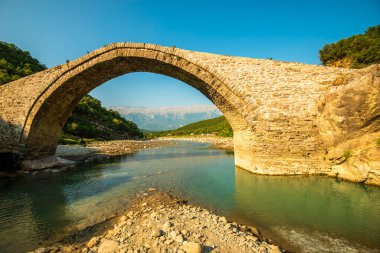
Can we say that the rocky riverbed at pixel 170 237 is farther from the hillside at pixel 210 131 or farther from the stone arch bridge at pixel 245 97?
the hillside at pixel 210 131

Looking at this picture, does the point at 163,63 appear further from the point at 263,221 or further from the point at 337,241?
the point at 337,241

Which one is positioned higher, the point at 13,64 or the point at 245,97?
the point at 13,64

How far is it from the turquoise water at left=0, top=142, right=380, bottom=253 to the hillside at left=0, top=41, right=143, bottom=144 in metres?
18.8

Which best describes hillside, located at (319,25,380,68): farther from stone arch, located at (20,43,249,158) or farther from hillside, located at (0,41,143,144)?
hillside, located at (0,41,143,144)

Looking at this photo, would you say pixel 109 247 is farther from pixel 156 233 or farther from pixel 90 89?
pixel 90 89

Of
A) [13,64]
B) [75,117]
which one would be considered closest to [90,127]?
[75,117]

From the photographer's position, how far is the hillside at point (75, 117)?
26953 mm

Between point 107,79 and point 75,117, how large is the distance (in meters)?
25.4

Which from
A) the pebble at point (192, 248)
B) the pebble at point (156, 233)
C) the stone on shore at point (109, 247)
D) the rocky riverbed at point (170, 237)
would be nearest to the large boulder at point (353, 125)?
the rocky riverbed at point (170, 237)

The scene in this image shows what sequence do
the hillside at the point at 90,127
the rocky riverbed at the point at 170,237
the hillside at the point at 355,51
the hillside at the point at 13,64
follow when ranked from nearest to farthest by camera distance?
the rocky riverbed at the point at 170,237 < the hillside at the point at 355,51 < the hillside at the point at 13,64 < the hillside at the point at 90,127

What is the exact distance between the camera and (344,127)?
7633 mm

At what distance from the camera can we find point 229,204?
20.2 ft

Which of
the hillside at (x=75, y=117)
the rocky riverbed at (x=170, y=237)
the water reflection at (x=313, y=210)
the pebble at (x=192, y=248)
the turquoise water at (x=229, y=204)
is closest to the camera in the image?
the pebble at (x=192, y=248)

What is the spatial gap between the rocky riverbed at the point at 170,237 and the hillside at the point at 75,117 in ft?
76.7
